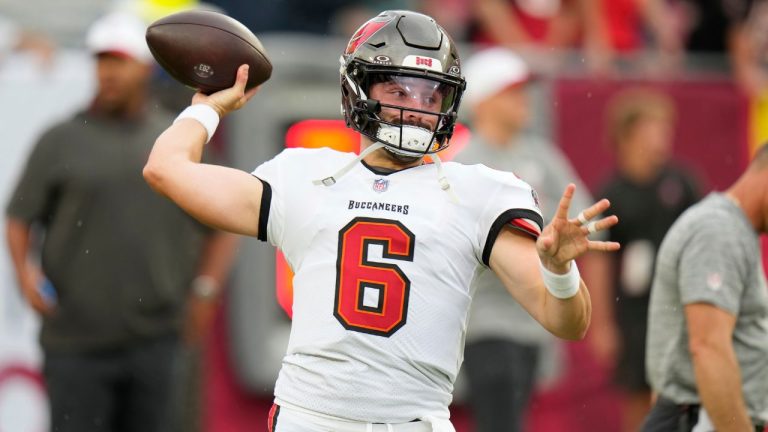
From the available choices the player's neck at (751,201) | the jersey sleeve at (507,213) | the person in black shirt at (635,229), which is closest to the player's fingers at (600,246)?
the jersey sleeve at (507,213)

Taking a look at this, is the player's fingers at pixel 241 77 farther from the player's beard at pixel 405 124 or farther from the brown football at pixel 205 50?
the player's beard at pixel 405 124

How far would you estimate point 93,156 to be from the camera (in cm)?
683

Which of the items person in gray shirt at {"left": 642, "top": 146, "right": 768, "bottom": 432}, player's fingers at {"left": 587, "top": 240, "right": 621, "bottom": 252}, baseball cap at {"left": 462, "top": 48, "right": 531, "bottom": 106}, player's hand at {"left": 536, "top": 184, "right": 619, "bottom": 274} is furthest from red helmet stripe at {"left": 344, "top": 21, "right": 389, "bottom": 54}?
baseball cap at {"left": 462, "top": 48, "right": 531, "bottom": 106}

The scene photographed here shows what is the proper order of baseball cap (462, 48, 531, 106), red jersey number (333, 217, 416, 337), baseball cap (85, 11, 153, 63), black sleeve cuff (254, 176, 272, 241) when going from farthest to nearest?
baseball cap (462, 48, 531, 106) → baseball cap (85, 11, 153, 63) → black sleeve cuff (254, 176, 272, 241) → red jersey number (333, 217, 416, 337)

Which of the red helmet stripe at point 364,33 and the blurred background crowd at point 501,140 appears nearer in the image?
the red helmet stripe at point 364,33

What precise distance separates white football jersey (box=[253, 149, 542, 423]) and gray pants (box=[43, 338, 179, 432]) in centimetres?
287

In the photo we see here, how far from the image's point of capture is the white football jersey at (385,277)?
3834mm

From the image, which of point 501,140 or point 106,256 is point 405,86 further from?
point 501,140

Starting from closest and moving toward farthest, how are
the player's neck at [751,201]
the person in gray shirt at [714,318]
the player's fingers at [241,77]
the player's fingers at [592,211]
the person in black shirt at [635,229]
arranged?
the player's fingers at [592,211] → the player's fingers at [241,77] → the person in gray shirt at [714,318] → the player's neck at [751,201] → the person in black shirt at [635,229]

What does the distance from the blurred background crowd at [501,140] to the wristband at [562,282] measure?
3.04 m

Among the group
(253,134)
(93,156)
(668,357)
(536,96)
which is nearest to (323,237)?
(668,357)

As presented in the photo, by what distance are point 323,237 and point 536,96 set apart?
4921 mm

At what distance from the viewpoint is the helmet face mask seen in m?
3.93

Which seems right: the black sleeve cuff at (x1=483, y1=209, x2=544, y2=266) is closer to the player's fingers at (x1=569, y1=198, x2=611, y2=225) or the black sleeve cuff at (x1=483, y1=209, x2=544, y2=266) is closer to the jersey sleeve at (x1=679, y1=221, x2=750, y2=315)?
the player's fingers at (x1=569, y1=198, x2=611, y2=225)
